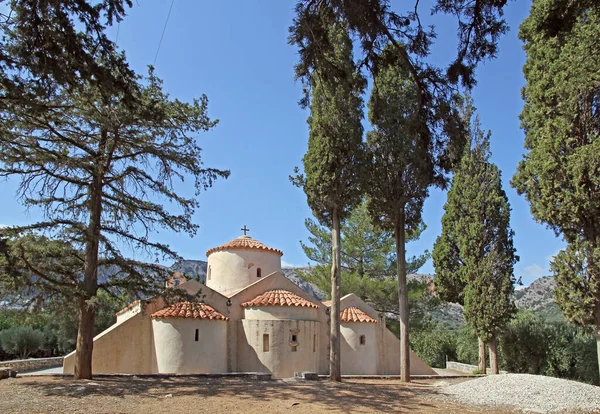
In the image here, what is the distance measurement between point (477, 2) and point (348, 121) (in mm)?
8489

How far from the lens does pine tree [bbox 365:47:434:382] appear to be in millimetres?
16859

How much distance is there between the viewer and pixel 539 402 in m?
10.9

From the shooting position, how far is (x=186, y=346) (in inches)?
700

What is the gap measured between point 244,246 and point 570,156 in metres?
14.7

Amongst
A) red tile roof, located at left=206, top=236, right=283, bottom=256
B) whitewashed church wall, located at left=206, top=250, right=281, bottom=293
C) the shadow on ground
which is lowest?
the shadow on ground

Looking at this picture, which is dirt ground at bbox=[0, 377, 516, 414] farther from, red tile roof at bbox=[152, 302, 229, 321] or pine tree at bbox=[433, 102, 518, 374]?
pine tree at bbox=[433, 102, 518, 374]

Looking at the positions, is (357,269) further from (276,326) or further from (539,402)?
(539,402)

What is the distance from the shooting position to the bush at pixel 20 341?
1141 inches

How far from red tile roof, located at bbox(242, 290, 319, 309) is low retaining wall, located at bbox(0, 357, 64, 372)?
10.3 metres

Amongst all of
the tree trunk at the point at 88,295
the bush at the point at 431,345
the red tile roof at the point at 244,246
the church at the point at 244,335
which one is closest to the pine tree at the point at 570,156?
the church at the point at 244,335

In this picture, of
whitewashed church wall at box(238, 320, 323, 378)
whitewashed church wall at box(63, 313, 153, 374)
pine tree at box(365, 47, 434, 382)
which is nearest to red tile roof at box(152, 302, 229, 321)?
whitewashed church wall at box(63, 313, 153, 374)

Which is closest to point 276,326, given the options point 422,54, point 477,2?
point 422,54

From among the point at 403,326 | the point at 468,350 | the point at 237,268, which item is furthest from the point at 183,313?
the point at 468,350

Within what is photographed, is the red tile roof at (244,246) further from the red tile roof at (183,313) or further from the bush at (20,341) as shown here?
the bush at (20,341)
